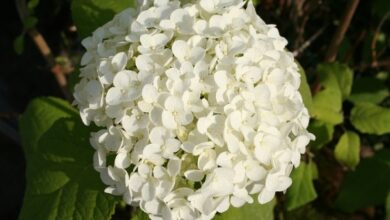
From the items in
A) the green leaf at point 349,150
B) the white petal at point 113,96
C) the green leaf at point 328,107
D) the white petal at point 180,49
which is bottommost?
the green leaf at point 349,150

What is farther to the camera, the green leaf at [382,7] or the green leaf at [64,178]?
the green leaf at [382,7]

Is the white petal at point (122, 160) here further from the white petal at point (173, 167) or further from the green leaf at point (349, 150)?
the green leaf at point (349, 150)

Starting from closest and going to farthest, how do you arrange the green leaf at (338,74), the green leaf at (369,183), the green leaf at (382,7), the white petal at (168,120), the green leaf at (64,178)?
the white petal at (168,120) < the green leaf at (64,178) < the green leaf at (338,74) < the green leaf at (369,183) < the green leaf at (382,7)

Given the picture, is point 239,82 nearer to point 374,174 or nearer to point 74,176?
point 74,176

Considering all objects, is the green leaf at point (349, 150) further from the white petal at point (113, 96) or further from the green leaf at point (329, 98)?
the white petal at point (113, 96)

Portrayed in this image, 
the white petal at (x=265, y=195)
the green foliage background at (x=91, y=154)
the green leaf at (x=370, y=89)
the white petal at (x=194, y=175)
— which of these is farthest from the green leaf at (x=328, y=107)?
the white petal at (x=194, y=175)

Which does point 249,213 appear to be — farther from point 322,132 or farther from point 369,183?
point 369,183

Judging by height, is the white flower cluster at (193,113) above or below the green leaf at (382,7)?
above

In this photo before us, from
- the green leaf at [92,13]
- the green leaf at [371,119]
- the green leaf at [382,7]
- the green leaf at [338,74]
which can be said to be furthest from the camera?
the green leaf at [382,7]
